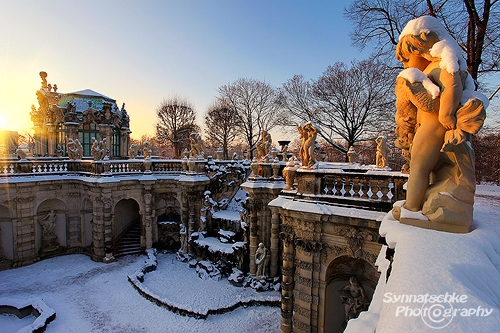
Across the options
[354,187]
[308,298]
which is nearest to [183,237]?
[308,298]

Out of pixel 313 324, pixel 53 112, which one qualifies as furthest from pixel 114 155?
pixel 313 324

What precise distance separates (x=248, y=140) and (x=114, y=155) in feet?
48.1

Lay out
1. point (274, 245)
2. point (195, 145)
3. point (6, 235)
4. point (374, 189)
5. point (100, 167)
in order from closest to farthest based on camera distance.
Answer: point (374, 189) < point (274, 245) < point (6, 235) < point (100, 167) < point (195, 145)

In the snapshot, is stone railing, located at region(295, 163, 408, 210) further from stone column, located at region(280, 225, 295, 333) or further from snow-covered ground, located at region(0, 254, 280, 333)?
snow-covered ground, located at region(0, 254, 280, 333)

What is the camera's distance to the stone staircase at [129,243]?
56.3 ft

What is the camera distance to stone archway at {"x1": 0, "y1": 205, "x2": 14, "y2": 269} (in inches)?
601

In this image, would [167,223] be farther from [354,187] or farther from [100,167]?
[354,187]

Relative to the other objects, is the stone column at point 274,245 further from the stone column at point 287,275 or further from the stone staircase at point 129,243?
the stone staircase at point 129,243

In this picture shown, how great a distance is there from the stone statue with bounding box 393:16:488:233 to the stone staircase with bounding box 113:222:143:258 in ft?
57.8

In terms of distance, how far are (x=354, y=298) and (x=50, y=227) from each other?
18.2 m

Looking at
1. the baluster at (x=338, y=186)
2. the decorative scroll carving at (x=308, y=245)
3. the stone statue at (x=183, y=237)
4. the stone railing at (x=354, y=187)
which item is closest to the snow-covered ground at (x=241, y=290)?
the stone statue at (x=183, y=237)

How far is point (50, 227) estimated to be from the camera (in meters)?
16.5

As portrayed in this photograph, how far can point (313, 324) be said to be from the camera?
25.5ft

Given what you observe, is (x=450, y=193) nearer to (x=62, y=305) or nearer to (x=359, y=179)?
(x=359, y=179)
